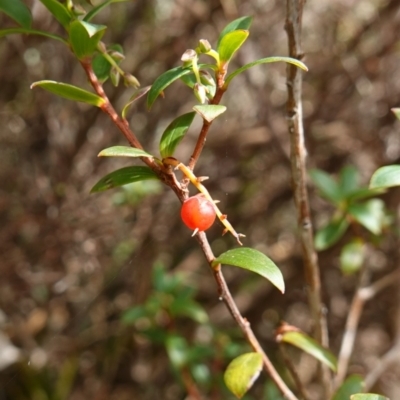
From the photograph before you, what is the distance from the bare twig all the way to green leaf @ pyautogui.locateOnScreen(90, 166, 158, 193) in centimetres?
24

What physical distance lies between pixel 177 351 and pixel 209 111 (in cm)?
106

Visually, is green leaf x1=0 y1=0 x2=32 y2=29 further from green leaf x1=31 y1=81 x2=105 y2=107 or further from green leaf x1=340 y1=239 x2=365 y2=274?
green leaf x1=340 y1=239 x2=365 y2=274

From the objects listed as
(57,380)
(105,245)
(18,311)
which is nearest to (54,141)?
(105,245)

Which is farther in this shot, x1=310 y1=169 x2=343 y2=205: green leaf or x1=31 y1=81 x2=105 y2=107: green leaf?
x1=310 y1=169 x2=343 y2=205: green leaf

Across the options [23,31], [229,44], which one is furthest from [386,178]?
[23,31]

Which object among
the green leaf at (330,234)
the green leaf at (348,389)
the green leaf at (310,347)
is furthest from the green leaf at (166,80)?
the green leaf at (330,234)

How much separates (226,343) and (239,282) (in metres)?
0.45

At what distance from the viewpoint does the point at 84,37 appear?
0.75 meters

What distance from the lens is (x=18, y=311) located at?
6.70 feet

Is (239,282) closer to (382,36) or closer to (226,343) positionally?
(226,343)

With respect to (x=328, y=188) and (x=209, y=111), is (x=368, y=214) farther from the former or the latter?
(x=209, y=111)

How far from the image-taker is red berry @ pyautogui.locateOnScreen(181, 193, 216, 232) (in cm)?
68

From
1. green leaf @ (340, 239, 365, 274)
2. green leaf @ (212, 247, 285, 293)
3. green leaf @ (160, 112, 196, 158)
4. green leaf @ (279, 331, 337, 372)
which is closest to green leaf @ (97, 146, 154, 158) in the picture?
green leaf @ (160, 112, 196, 158)

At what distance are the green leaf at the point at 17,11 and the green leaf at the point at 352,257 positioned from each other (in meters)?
0.95
